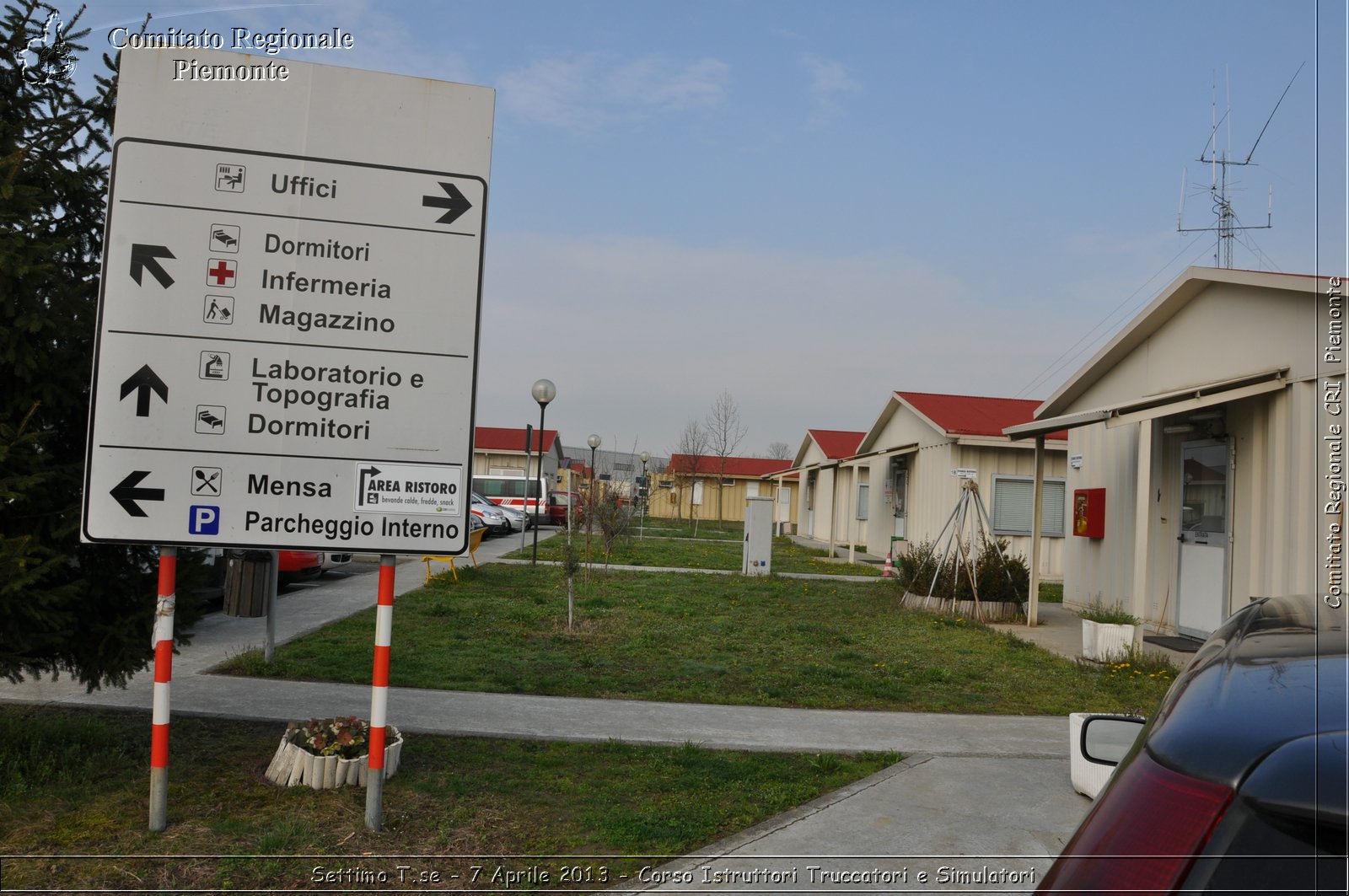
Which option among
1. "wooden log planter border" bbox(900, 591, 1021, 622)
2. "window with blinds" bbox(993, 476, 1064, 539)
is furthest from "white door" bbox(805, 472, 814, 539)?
"wooden log planter border" bbox(900, 591, 1021, 622)

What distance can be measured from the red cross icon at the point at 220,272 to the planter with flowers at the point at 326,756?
241cm

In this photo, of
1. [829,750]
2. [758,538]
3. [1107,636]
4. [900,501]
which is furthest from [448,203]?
[900,501]

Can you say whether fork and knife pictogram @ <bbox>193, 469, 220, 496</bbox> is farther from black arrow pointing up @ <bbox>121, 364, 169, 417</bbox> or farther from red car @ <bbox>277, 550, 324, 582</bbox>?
red car @ <bbox>277, 550, 324, 582</bbox>

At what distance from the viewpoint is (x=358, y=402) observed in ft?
15.5

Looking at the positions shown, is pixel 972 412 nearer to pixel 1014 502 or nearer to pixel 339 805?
pixel 1014 502

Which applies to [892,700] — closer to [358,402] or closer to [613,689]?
[613,689]

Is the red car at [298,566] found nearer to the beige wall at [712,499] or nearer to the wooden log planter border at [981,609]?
the wooden log planter border at [981,609]

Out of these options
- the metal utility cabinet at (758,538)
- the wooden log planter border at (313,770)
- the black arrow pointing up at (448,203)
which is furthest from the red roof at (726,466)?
the black arrow pointing up at (448,203)

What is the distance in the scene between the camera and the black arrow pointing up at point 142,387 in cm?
452

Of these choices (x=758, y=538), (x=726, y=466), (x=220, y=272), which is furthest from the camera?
(x=726, y=466)

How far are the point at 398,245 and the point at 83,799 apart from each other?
10.1 feet

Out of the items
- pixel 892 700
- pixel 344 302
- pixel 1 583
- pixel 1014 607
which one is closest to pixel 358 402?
pixel 344 302

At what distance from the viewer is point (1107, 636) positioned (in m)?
10.2

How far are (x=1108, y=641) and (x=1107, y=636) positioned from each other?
0.17 feet
